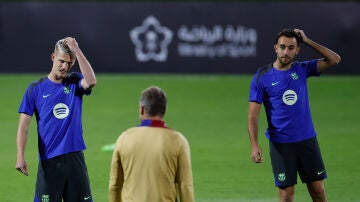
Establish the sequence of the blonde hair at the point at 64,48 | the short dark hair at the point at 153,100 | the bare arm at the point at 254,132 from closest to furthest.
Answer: the short dark hair at the point at 153,100
the blonde hair at the point at 64,48
the bare arm at the point at 254,132

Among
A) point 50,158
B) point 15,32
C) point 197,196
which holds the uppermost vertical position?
point 15,32

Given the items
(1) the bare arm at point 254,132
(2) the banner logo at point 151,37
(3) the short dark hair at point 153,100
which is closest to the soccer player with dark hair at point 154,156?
(3) the short dark hair at point 153,100

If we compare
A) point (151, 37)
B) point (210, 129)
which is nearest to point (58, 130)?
point (210, 129)

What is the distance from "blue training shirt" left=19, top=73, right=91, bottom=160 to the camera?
26.0 feet

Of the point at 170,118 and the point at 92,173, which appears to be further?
the point at 170,118

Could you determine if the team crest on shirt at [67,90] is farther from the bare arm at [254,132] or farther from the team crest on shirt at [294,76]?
the team crest on shirt at [294,76]

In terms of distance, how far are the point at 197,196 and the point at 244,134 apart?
5026 millimetres

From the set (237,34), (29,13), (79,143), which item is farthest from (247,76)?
(79,143)

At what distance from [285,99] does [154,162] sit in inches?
112

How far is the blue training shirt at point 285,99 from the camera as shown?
871 cm

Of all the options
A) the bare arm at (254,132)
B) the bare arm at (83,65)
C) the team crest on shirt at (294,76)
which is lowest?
the bare arm at (254,132)

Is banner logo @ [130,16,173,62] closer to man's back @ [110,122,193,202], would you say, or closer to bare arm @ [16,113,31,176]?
bare arm @ [16,113,31,176]

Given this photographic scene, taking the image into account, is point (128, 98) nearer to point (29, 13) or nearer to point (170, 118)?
point (170, 118)

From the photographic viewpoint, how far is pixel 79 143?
801 cm
